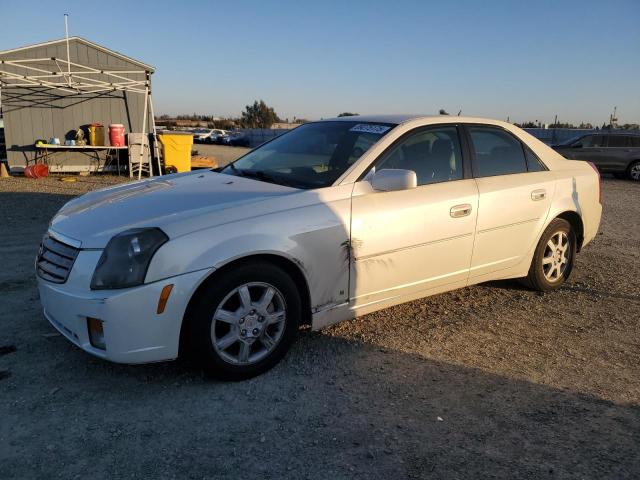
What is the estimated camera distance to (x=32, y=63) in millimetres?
12867

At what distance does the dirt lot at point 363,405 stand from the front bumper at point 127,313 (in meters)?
0.32

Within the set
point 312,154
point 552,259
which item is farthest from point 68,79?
point 552,259

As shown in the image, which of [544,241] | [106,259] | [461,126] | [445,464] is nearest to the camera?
[445,464]

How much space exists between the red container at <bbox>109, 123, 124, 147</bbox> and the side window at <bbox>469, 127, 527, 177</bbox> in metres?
11.4

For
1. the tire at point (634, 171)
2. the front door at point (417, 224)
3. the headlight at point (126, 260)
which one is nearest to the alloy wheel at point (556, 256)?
the front door at point (417, 224)

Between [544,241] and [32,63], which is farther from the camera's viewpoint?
[32,63]

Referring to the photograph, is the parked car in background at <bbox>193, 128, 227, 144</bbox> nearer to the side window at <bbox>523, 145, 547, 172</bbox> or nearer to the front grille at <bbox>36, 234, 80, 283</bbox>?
the side window at <bbox>523, 145, 547, 172</bbox>

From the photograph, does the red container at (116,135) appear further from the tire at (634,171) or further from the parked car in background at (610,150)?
the tire at (634,171)

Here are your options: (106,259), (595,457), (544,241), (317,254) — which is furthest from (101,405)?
Answer: (544,241)

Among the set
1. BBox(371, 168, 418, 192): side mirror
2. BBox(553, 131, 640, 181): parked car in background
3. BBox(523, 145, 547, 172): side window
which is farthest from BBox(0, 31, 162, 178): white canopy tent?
BBox(553, 131, 640, 181): parked car in background

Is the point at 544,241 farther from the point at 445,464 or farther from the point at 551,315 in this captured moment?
the point at 445,464

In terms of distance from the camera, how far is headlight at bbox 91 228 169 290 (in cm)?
284

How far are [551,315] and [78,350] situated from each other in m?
3.77

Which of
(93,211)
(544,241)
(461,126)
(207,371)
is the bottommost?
(207,371)
